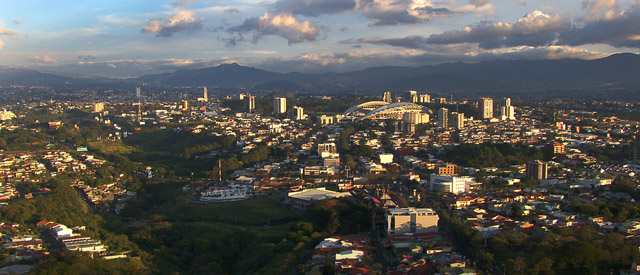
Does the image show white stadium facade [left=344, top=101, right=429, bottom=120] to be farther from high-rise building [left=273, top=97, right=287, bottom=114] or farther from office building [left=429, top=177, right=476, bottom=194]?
office building [left=429, top=177, right=476, bottom=194]

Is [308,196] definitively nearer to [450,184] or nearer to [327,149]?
[450,184]

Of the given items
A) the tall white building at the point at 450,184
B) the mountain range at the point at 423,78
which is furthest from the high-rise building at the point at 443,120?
the mountain range at the point at 423,78

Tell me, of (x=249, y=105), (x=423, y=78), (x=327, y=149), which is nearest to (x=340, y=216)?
(x=327, y=149)

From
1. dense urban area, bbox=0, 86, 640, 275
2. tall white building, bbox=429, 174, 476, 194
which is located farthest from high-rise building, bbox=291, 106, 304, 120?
tall white building, bbox=429, 174, 476, 194

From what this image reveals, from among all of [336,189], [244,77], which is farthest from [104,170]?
[244,77]

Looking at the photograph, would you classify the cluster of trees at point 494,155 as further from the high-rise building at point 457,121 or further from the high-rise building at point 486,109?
the high-rise building at point 486,109

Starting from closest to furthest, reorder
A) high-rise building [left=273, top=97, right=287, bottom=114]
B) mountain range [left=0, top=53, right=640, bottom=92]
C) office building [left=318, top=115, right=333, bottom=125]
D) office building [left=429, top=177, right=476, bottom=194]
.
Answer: office building [left=429, top=177, right=476, bottom=194] → office building [left=318, top=115, right=333, bottom=125] → high-rise building [left=273, top=97, right=287, bottom=114] → mountain range [left=0, top=53, right=640, bottom=92]

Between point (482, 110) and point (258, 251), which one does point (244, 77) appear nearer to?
point (482, 110)
